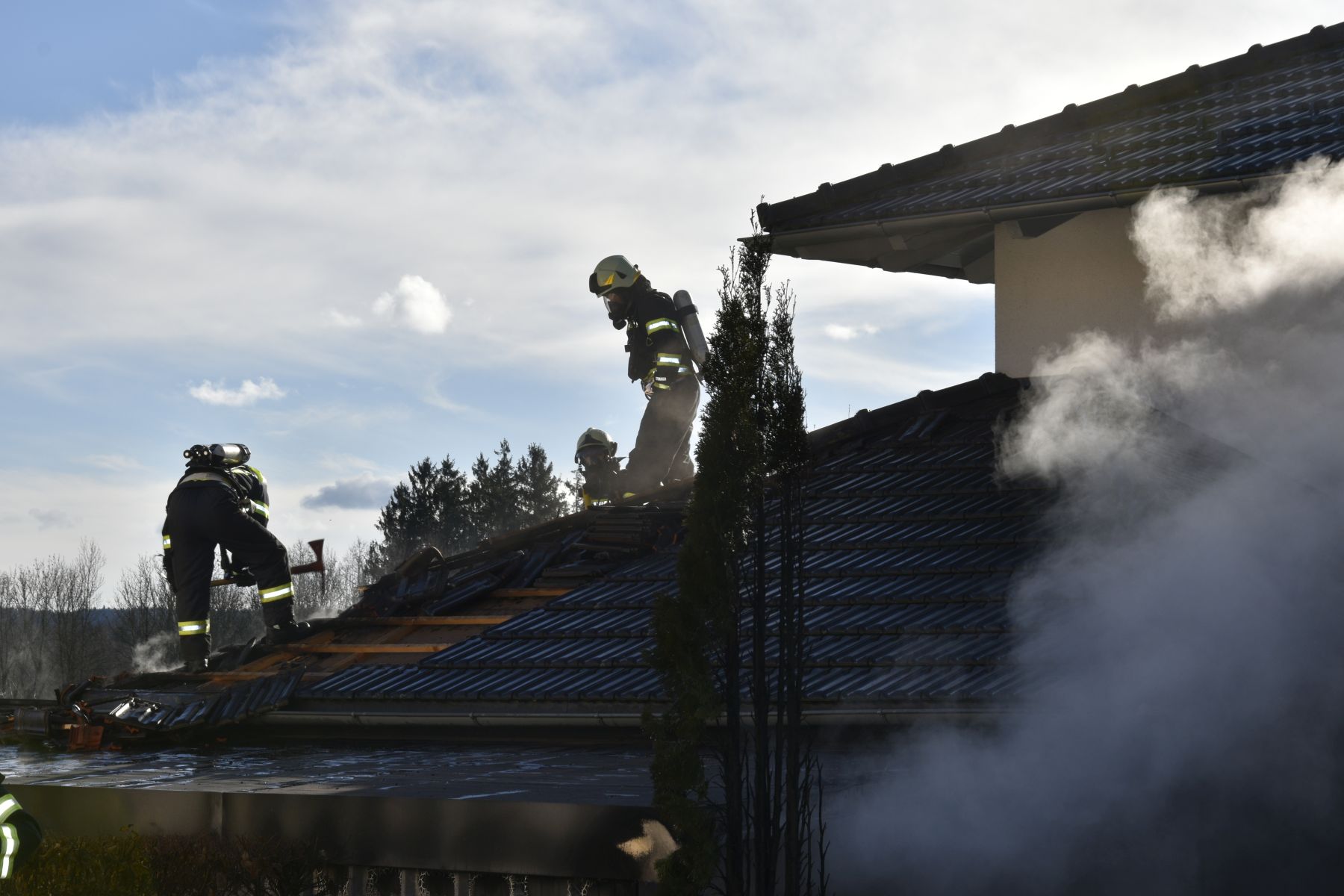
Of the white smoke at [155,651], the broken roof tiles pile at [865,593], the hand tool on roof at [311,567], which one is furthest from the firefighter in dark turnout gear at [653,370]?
the white smoke at [155,651]

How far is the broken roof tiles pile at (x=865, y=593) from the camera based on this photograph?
8344 mm

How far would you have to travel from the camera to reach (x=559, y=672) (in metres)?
9.70

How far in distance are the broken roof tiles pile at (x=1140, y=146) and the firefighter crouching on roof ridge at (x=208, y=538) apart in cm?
551

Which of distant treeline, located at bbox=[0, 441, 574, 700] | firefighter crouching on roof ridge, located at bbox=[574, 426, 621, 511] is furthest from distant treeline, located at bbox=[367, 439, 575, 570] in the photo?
firefighter crouching on roof ridge, located at bbox=[574, 426, 621, 511]

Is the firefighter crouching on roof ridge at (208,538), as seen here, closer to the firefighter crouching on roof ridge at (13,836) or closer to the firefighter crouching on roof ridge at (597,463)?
the firefighter crouching on roof ridge at (597,463)

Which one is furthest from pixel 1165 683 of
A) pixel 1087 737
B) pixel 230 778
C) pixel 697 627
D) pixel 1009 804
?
pixel 230 778

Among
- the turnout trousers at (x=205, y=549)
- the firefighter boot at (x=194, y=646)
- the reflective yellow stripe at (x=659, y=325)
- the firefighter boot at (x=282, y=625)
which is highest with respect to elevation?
the reflective yellow stripe at (x=659, y=325)

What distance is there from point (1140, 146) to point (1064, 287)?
4.48 feet

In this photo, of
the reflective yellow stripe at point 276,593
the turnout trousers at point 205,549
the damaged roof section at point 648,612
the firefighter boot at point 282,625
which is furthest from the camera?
the turnout trousers at point 205,549

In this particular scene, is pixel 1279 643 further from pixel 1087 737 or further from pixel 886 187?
pixel 886 187

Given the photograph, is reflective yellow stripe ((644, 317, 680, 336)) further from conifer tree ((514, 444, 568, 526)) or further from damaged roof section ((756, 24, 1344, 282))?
conifer tree ((514, 444, 568, 526))

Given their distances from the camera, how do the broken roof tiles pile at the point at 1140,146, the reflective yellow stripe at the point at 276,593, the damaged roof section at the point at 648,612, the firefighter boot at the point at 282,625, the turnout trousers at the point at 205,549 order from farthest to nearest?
1. the turnout trousers at the point at 205,549
2. the reflective yellow stripe at the point at 276,593
3. the firefighter boot at the point at 282,625
4. the broken roof tiles pile at the point at 1140,146
5. the damaged roof section at the point at 648,612

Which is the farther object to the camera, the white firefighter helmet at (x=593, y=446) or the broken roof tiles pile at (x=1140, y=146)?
the white firefighter helmet at (x=593, y=446)

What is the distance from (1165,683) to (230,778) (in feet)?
17.0
